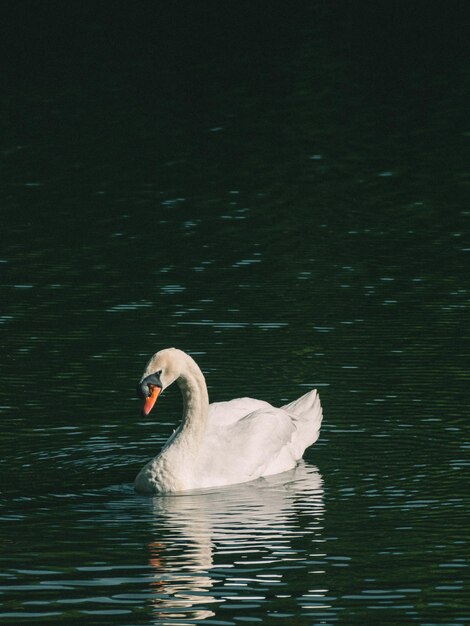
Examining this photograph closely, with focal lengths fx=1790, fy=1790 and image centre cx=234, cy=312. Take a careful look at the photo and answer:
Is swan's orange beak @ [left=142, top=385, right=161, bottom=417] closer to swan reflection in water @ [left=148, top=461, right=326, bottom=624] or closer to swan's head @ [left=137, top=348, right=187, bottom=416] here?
swan's head @ [left=137, top=348, right=187, bottom=416]

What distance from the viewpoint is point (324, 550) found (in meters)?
14.2

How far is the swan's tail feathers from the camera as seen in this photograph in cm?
1733

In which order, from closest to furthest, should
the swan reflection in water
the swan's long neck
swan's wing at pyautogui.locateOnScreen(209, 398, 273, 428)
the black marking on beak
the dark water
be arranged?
1. the swan reflection in water
2. the dark water
3. the black marking on beak
4. the swan's long neck
5. swan's wing at pyautogui.locateOnScreen(209, 398, 273, 428)

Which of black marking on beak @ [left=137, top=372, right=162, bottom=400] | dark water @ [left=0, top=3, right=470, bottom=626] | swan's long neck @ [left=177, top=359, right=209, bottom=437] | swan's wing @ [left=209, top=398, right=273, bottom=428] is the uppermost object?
black marking on beak @ [left=137, top=372, right=162, bottom=400]

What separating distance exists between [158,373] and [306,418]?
203 cm

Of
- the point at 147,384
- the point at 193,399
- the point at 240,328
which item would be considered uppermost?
the point at 147,384

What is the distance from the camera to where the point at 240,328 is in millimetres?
21844

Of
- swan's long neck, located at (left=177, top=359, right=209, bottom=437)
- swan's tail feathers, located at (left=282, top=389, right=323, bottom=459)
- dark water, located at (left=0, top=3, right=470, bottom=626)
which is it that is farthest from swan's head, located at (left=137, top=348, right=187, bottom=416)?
swan's tail feathers, located at (left=282, top=389, right=323, bottom=459)

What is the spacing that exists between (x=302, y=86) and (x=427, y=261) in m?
20.7

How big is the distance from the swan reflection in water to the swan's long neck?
640 millimetres

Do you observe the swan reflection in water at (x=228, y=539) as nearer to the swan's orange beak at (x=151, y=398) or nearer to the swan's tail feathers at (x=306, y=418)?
the swan's tail feathers at (x=306, y=418)

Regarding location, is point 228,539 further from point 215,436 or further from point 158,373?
point 215,436

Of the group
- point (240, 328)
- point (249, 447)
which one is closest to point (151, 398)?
point (249, 447)

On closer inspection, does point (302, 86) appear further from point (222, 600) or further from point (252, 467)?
point (222, 600)
